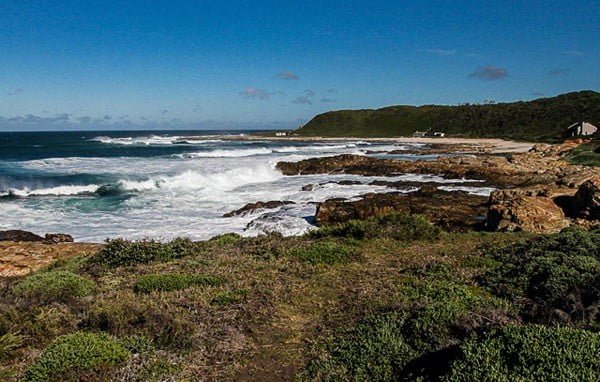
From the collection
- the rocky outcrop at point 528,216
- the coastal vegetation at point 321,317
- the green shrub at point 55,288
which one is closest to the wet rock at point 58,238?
the coastal vegetation at point 321,317

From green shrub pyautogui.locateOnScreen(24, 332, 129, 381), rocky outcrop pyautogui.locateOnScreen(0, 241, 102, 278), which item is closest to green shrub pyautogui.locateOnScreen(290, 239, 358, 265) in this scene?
green shrub pyautogui.locateOnScreen(24, 332, 129, 381)

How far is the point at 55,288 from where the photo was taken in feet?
21.4

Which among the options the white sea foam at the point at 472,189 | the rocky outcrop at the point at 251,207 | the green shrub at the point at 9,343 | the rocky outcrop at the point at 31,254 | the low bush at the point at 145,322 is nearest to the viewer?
the green shrub at the point at 9,343

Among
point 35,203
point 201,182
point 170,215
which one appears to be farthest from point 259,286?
point 201,182

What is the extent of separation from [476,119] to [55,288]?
114626 millimetres

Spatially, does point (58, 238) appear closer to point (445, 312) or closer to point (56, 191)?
point (445, 312)

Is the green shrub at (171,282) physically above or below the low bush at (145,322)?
below

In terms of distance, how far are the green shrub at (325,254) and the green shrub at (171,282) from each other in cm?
189

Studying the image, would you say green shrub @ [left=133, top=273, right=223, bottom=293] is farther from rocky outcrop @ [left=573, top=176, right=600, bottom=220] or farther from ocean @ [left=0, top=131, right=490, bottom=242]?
rocky outcrop @ [left=573, top=176, right=600, bottom=220]

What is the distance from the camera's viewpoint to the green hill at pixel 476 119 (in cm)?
8625

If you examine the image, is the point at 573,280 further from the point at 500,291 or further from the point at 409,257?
the point at 409,257

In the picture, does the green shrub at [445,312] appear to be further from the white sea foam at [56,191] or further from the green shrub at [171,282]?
the white sea foam at [56,191]

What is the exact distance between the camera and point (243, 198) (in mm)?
24562

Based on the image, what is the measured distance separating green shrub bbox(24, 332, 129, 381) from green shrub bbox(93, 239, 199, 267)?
4.56m
